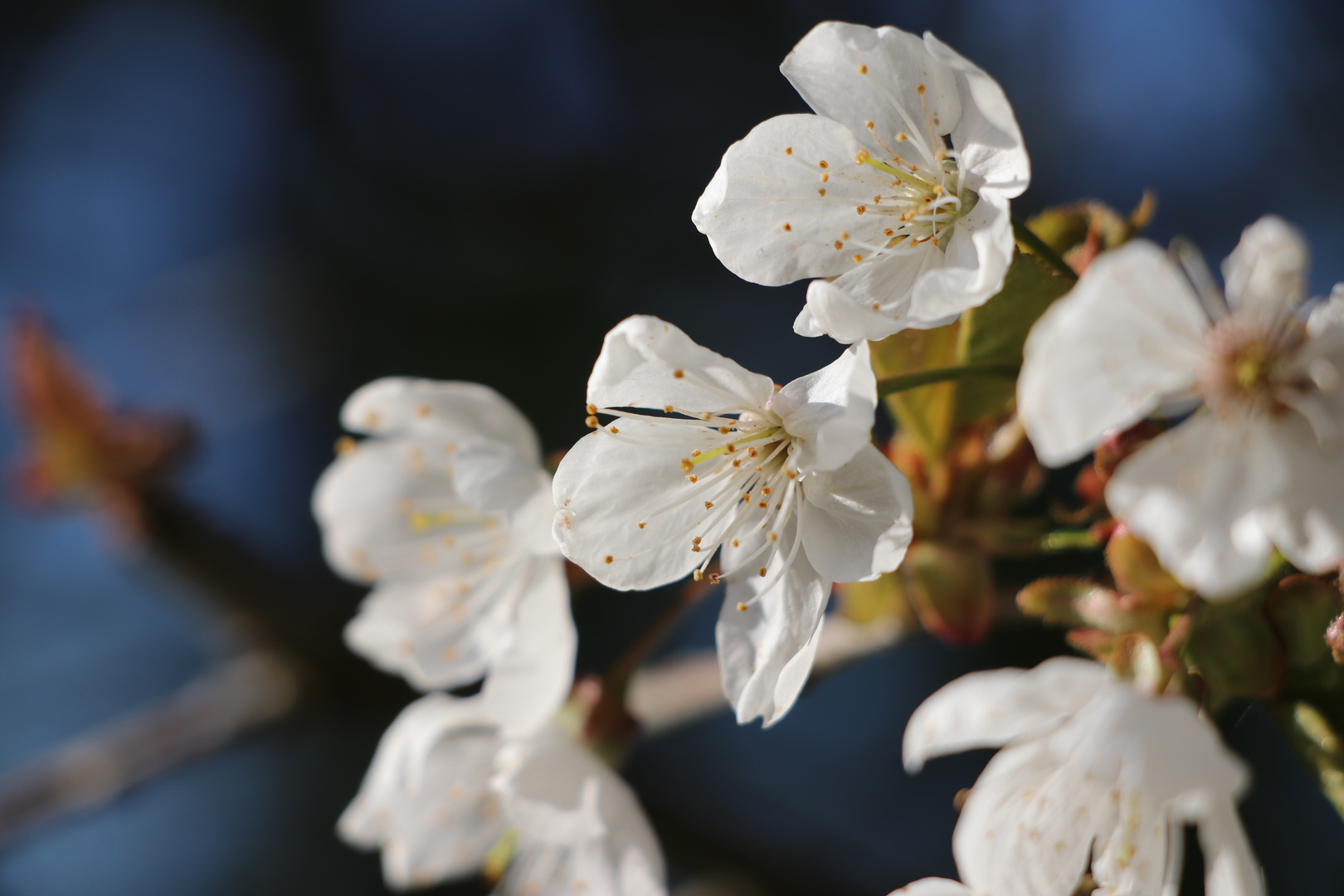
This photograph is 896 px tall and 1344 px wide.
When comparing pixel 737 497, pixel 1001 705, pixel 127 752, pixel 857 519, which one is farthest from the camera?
pixel 127 752

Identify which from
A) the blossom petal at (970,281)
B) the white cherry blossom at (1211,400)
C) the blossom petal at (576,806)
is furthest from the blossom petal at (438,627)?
the white cherry blossom at (1211,400)

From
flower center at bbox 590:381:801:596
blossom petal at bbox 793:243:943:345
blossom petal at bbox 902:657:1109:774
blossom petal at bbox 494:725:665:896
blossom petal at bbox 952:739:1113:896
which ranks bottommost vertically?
blossom petal at bbox 494:725:665:896

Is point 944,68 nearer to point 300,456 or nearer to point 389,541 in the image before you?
point 389,541

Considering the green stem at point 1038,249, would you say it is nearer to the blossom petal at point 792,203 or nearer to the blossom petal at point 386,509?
the blossom petal at point 792,203

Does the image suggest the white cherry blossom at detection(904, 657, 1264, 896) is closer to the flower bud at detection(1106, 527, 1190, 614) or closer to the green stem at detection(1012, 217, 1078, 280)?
the flower bud at detection(1106, 527, 1190, 614)

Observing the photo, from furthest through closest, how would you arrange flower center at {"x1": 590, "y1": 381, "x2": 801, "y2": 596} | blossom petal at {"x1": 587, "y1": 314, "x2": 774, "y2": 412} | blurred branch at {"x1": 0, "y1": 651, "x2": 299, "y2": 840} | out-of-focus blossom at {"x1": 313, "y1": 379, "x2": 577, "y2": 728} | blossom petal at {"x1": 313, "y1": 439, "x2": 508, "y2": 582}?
blurred branch at {"x1": 0, "y1": 651, "x2": 299, "y2": 840}
blossom petal at {"x1": 313, "y1": 439, "x2": 508, "y2": 582}
out-of-focus blossom at {"x1": 313, "y1": 379, "x2": 577, "y2": 728}
flower center at {"x1": 590, "y1": 381, "x2": 801, "y2": 596}
blossom petal at {"x1": 587, "y1": 314, "x2": 774, "y2": 412}

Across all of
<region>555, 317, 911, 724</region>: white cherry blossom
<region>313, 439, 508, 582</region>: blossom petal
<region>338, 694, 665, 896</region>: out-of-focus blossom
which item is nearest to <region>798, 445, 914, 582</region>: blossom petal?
<region>555, 317, 911, 724</region>: white cherry blossom

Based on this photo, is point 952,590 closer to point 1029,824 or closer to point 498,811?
point 1029,824

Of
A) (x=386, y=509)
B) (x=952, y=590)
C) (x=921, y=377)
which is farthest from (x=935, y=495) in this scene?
(x=386, y=509)
